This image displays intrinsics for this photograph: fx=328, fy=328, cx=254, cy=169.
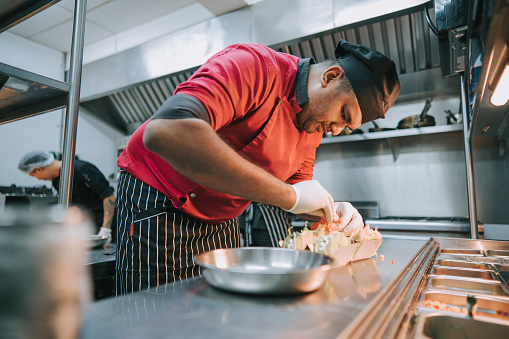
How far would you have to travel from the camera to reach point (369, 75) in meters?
1.34

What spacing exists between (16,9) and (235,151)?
94 centimetres

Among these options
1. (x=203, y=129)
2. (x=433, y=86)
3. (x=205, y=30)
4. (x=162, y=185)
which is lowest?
Answer: (x=162, y=185)

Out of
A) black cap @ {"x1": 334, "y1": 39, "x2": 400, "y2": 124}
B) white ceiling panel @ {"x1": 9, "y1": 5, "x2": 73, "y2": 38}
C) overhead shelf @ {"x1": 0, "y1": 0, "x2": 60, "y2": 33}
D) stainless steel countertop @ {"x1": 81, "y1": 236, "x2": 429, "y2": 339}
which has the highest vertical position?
white ceiling panel @ {"x1": 9, "y1": 5, "x2": 73, "y2": 38}

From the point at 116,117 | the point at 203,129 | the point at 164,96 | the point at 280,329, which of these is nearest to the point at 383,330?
the point at 280,329

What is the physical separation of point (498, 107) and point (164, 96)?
14.5ft

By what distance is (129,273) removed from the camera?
61.1 inches

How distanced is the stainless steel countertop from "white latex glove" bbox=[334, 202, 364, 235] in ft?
1.82

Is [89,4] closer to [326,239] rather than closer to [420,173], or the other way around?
[326,239]

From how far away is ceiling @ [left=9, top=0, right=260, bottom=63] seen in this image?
4.16 meters

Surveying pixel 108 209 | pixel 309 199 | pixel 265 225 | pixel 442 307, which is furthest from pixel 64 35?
pixel 442 307

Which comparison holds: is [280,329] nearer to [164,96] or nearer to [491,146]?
[491,146]

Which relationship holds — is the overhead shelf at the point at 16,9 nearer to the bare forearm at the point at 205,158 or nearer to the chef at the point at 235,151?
the chef at the point at 235,151

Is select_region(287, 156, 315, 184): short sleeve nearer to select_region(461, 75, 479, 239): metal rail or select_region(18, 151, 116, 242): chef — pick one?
select_region(461, 75, 479, 239): metal rail

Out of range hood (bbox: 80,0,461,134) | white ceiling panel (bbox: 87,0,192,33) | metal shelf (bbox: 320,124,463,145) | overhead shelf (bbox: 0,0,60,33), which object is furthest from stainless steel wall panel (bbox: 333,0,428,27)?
overhead shelf (bbox: 0,0,60,33)
